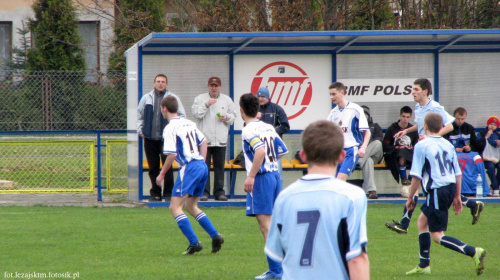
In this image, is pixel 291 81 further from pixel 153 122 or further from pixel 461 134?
pixel 461 134

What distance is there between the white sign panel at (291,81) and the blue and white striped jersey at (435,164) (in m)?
6.59

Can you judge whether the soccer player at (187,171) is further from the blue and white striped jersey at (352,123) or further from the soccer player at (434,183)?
the blue and white striped jersey at (352,123)

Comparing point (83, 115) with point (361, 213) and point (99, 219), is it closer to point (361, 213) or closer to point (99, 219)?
point (99, 219)

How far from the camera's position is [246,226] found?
32.4 feet

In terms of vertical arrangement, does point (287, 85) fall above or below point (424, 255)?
above

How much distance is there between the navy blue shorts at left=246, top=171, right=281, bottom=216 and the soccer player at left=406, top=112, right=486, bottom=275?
1.35m

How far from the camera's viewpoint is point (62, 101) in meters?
15.9

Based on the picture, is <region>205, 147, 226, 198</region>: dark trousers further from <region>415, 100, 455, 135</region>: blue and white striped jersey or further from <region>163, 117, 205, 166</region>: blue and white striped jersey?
<region>163, 117, 205, 166</region>: blue and white striped jersey

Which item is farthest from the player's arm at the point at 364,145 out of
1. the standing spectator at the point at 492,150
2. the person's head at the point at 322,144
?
the person's head at the point at 322,144

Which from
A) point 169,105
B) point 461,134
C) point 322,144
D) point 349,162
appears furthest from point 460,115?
point 322,144

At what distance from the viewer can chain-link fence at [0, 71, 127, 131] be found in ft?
51.6

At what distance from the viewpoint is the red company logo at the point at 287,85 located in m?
13.2

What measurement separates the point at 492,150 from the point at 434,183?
23.1 ft

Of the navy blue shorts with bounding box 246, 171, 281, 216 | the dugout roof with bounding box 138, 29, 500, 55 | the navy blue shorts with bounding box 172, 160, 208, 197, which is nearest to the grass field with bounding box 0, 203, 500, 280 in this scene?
the navy blue shorts with bounding box 246, 171, 281, 216
